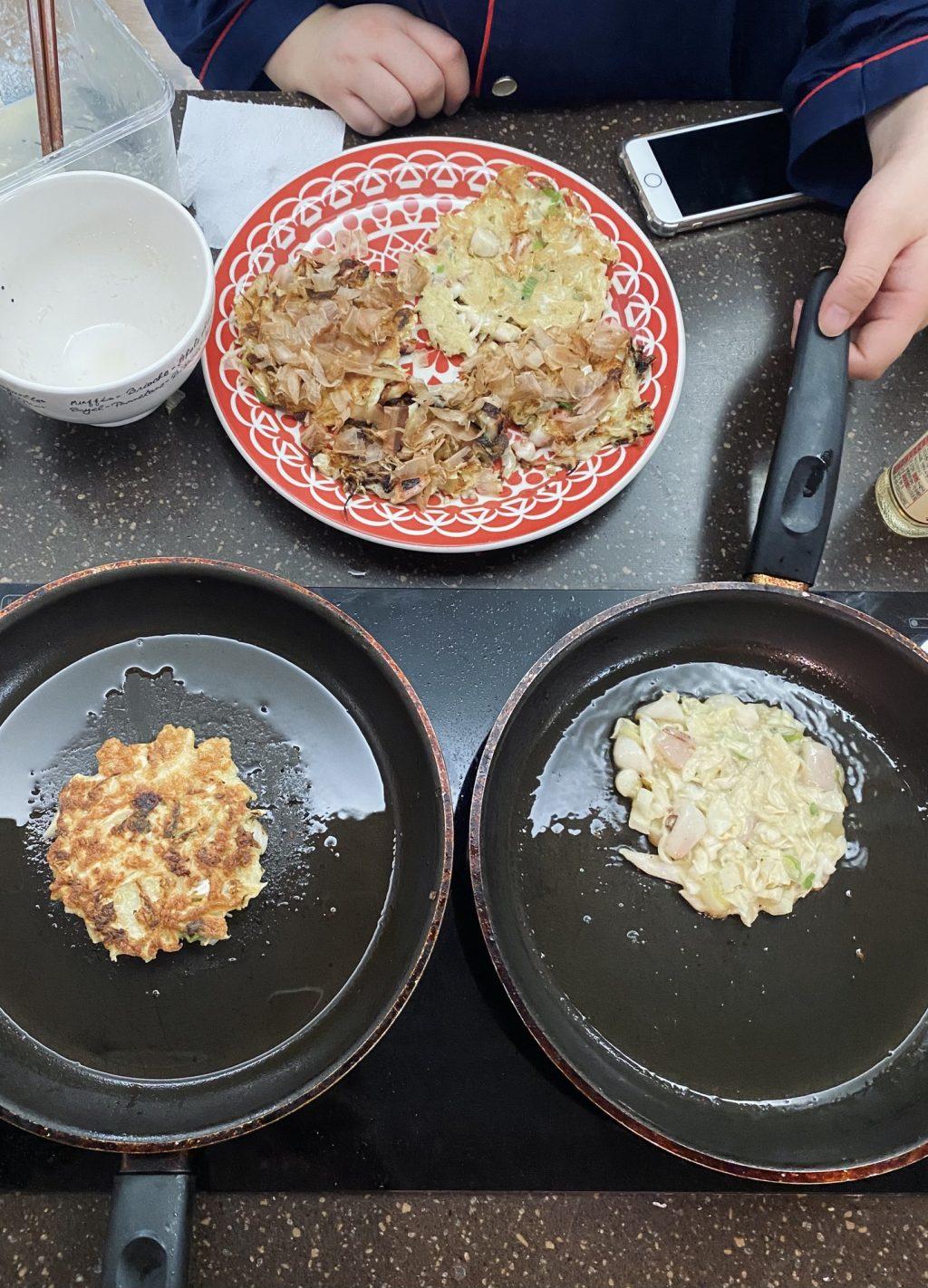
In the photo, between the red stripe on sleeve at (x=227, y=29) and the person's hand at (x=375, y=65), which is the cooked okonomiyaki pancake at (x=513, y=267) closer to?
the person's hand at (x=375, y=65)

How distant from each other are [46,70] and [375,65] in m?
0.44

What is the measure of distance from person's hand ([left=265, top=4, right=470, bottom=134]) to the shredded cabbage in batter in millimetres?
926

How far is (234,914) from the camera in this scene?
93 centimetres

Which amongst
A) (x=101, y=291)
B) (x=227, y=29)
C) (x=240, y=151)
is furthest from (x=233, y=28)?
(x=101, y=291)

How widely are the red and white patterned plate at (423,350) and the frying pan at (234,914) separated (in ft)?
0.61

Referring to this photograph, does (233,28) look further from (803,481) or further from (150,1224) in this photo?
(150,1224)

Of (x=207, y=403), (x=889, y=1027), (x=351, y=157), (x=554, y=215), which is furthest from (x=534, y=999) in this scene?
(x=351, y=157)

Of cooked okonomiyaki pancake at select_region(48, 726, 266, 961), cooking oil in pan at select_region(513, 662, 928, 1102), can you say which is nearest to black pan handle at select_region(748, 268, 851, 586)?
cooking oil in pan at select_region(513, 662, 928, 1102)

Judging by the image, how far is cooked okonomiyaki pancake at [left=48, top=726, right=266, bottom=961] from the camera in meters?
0.90

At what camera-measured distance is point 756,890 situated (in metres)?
0.95

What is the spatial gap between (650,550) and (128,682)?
0.67 m

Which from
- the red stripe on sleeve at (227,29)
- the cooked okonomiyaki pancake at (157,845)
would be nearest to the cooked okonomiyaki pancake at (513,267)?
the red stripe on sleeve at (227,29)

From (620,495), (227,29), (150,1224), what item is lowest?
(150,1224)

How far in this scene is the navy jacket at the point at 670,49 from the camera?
1157mm
